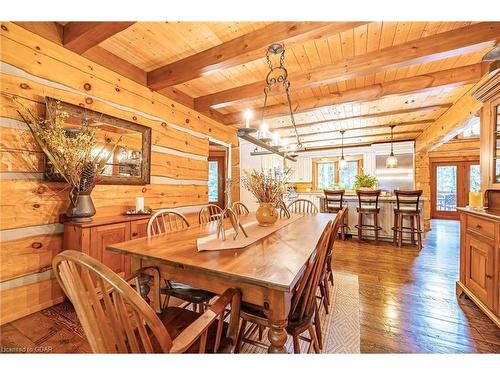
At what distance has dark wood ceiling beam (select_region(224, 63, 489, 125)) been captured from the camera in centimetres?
279

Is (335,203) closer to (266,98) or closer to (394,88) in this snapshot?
(394,88)

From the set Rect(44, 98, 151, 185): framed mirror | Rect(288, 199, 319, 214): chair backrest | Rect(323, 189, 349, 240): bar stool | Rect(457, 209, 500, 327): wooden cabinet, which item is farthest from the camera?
Rect(323, 189, 349, 240): bar stool

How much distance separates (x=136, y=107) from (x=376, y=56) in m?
2.83

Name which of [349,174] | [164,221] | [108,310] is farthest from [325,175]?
[108,310]

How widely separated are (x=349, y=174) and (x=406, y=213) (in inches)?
154

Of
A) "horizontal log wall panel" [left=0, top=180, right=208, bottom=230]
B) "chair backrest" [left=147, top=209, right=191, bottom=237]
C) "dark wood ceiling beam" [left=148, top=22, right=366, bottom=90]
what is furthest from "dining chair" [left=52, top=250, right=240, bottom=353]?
"dark wood ceiling beam" [left=148, top=22, right=366, bottom=90]

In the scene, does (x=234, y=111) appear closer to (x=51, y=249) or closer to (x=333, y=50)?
(x=333, y=50)

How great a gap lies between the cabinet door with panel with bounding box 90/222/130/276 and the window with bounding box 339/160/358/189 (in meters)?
6.99

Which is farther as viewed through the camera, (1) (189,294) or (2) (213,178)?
(2) (213,178)

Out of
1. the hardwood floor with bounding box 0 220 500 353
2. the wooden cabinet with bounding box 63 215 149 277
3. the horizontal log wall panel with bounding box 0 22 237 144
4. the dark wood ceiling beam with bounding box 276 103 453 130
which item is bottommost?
the hardwood floor with bounding box 0 220 500 353

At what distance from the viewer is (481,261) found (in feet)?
6.28

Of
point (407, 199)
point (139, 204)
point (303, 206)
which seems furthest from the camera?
point (407, 199)

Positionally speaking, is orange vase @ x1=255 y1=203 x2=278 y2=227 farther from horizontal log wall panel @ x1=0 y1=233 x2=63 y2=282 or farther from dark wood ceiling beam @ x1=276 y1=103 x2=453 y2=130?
dark wood ceiling beam @ x1=276 y1=103 x2=453 y2=130

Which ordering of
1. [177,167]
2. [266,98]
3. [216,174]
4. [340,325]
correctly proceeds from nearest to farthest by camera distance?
[340,325] < [266,98] < [177,167] < [216,174]
